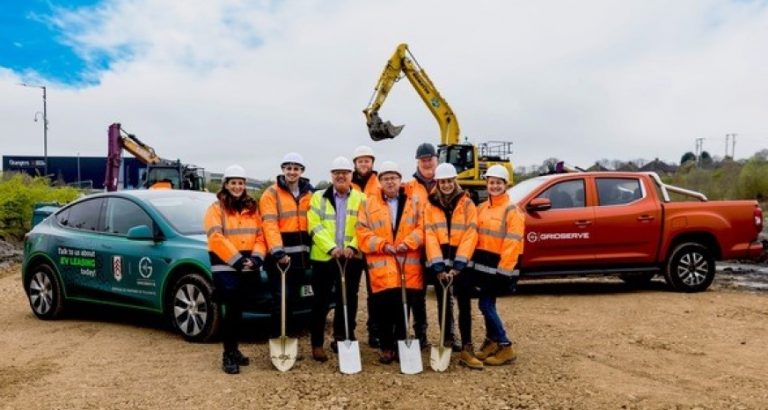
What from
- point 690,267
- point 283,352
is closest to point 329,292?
point 283,352

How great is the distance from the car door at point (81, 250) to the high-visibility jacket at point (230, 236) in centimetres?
241

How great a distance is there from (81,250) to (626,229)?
7030mm

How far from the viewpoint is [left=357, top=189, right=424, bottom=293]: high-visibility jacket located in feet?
18.4

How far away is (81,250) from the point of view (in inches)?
296

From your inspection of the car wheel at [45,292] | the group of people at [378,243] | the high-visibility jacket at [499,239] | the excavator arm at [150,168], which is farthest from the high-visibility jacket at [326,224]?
the excavator arm at [150,168]

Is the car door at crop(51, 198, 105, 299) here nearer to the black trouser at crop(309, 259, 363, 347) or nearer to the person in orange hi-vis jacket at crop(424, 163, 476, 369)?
the black trouser at crop(309, 259, 363, 347)

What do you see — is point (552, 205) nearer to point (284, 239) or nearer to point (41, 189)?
point (284, 239)

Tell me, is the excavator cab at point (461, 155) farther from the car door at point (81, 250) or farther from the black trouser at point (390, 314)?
the black trouser at point (390, 314)

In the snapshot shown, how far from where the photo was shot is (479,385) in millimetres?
5188

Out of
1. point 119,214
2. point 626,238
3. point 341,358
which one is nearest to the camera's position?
point 341,358

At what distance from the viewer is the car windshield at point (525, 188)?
31.4ft

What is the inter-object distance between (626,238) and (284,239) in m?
5.63

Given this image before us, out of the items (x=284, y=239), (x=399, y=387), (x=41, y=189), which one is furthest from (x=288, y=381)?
(x=41, y=189)

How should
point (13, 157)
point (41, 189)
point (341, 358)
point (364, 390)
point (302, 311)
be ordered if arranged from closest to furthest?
point (364, 390) → point (341, 358) → point (302, 311) → point (41, 189) → point (13, 157)
